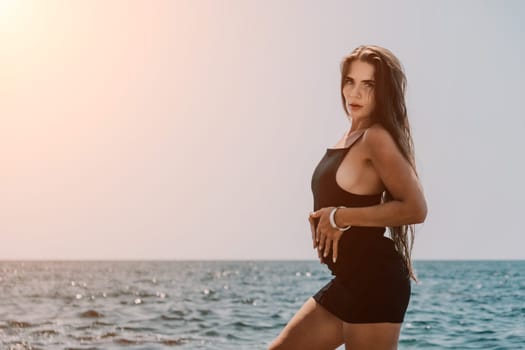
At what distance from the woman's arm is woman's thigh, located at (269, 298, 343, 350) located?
0.45 metres

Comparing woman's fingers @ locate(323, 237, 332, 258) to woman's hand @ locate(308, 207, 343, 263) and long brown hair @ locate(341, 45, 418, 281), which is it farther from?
long brown hair @ locate(341, 45, 418, 281)

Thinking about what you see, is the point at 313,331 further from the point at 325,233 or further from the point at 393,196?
the point at 393,196

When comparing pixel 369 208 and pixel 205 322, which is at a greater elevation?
pixel 369 208

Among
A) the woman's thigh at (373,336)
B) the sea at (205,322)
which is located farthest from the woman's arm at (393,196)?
the sea at (205,322)

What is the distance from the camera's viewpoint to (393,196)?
126 inches

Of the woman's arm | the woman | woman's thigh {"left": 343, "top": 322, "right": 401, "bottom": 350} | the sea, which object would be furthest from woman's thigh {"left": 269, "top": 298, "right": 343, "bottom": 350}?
the sea

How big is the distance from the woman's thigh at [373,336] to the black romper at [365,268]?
0.02m

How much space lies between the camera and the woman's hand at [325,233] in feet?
10.6

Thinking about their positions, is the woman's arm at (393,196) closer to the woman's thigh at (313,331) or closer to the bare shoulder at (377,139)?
the bare shoulder at (377,139)

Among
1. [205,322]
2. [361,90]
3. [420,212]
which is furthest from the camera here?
[205,322]

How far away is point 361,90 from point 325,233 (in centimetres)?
59

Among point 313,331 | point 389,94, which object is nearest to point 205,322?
point 313,331

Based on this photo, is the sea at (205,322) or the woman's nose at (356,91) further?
the sea at (205,322)

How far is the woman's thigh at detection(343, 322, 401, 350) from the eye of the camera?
10.6 feet
